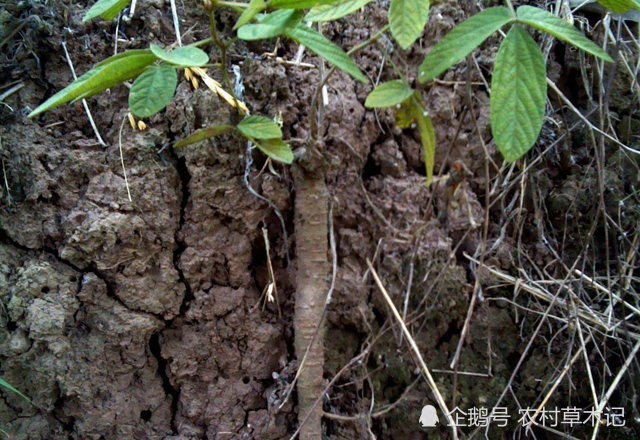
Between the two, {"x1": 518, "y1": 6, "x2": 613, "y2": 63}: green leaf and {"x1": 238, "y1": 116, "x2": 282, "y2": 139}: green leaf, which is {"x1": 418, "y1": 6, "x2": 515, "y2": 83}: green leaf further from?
{"x1": 238, "y1": 116, "x2": 282, "y2": 139}: green leaf

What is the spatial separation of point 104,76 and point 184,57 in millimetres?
124

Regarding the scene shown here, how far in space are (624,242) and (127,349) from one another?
132 cm

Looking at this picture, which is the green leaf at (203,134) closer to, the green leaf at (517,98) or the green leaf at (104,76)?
the green leaf at (104,76)

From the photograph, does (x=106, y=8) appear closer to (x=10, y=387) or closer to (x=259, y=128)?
(x=259, y=128)

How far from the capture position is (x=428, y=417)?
1157mm

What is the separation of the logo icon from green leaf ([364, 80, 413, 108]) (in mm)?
791

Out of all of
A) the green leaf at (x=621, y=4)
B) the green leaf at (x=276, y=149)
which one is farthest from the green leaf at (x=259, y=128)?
the green leaf at (x=621, y=4)

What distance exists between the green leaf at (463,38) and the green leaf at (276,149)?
0.31m

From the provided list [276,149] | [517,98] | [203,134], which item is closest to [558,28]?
[517,98]

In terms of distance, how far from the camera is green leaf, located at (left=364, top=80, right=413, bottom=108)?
756 mm

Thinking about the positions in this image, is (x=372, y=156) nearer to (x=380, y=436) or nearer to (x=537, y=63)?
(x=537, y=63)

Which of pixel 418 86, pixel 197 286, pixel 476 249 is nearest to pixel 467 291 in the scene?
pixel 476 249

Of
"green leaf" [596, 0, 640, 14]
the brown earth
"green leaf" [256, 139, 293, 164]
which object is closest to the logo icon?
the brown earth

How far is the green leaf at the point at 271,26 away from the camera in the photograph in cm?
63
